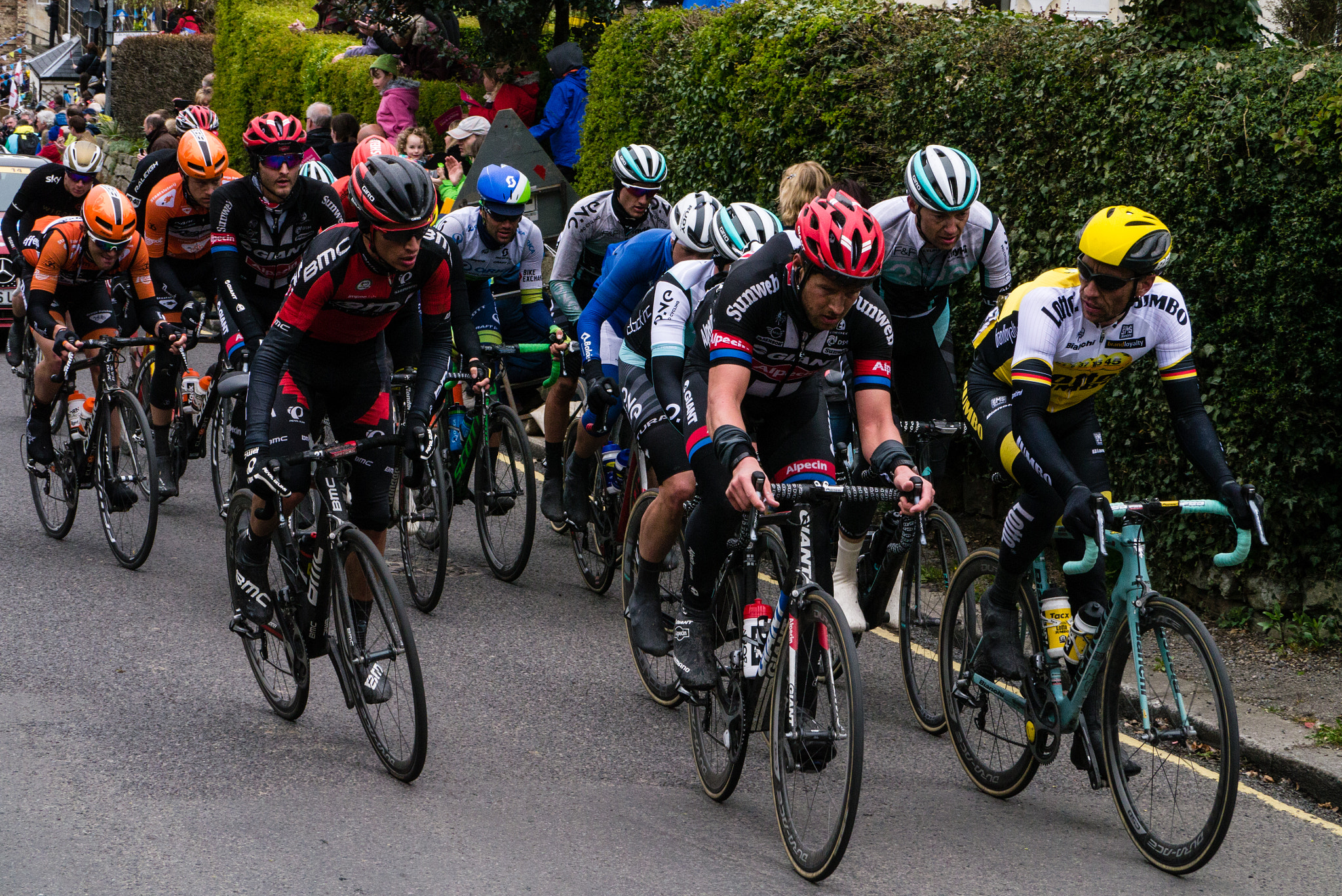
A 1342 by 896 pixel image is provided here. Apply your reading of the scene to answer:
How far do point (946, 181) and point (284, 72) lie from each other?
63.4 ft

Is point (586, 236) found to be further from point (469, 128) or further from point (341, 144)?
point (341, 144)

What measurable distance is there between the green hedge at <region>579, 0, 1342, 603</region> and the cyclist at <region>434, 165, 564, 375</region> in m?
2.26

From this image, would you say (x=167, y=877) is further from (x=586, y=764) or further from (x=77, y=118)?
(x=77, y=118)

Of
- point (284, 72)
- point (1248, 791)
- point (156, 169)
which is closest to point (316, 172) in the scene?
point (156, 169)

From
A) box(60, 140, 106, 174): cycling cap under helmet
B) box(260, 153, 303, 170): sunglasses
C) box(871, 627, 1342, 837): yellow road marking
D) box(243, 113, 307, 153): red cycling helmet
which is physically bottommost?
box(871, 627, 1342, 837): yellow road marking

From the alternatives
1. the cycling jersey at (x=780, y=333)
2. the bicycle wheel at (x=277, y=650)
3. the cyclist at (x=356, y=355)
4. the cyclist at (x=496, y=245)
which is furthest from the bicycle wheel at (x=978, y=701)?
the cyclist at (x=496, y=245)

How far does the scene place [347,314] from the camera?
17.8 feet

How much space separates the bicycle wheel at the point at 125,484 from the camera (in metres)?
7.49

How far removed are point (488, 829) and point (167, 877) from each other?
3.29 feet

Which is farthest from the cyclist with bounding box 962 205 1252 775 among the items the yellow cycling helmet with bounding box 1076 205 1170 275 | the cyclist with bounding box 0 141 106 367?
the cyclist with bounding box 0 141 106 367

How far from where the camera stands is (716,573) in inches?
190

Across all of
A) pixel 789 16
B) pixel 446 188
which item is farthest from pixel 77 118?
pixel 789 16

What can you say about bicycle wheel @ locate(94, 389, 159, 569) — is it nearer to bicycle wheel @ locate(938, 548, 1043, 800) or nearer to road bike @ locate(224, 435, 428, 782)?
road bike @ locate(224, 435, 428, 782)

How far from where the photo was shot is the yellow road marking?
4.25 meters
